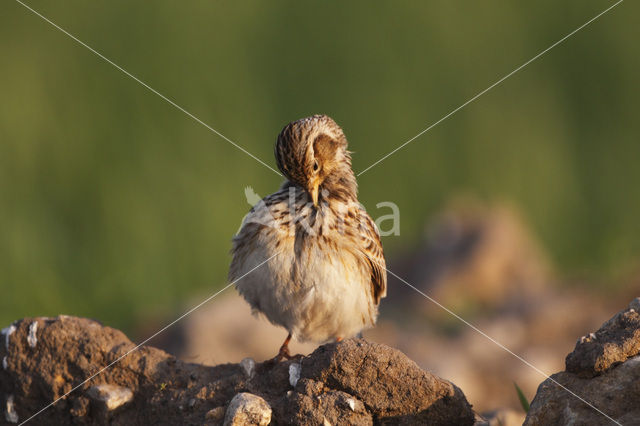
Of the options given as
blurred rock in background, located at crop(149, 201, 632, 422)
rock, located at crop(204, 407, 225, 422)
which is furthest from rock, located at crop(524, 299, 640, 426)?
blurred rock in background, located at crop(149, 201, 632, 422)

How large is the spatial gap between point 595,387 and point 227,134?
7238 millimetres

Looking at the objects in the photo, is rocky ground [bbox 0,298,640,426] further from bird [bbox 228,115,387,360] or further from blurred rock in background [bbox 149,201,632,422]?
blurred rock in background [bbox 149,201,632,422]

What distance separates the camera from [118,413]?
183 inches

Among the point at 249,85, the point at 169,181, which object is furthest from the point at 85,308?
the point at 249,85

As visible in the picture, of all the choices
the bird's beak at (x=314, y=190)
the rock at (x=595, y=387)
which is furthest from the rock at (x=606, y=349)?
the bird's beak at (x=314, y=190)

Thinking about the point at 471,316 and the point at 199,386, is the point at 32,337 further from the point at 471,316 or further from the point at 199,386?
the point at 471,316

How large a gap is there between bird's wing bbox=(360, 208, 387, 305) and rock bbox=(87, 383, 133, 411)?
1.86 meters

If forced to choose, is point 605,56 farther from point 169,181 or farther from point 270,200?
point 270,200

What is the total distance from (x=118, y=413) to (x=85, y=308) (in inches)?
217

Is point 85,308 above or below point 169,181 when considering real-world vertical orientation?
below

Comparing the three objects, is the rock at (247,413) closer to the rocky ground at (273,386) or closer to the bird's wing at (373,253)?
the rocky ground at (273,386)

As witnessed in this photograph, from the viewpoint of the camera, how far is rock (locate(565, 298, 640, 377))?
12.8ft

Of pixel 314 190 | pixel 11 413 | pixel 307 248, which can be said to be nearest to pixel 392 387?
pixel 307 248

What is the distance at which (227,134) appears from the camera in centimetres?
1059
